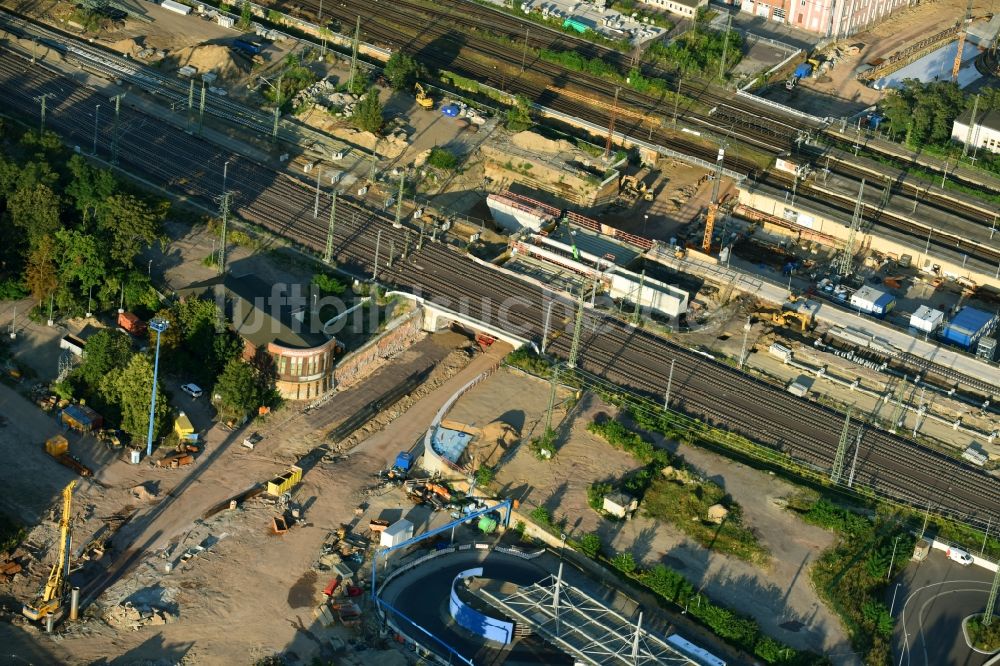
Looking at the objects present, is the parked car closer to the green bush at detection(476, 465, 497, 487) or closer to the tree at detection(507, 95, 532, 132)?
the green bush at detection(476, 465, 497, 487)

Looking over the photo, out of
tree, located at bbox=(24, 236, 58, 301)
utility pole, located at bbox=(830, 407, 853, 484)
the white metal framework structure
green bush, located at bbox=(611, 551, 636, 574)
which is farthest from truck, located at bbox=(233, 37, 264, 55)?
the white metal framework structure

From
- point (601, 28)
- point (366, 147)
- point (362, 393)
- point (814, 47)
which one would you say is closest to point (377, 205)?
point (366, 147)

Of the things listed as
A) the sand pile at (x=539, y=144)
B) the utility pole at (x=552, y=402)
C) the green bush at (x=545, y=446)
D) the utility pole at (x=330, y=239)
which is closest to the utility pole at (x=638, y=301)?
the utility pole at (x=552, y=402)

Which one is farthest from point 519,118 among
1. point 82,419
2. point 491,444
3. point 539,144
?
point 82,419

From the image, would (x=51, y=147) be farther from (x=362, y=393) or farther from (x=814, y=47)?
(x=814, y=47)

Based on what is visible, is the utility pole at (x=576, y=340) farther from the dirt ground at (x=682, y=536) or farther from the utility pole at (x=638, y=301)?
the utility pole at (x=638, y=301)
